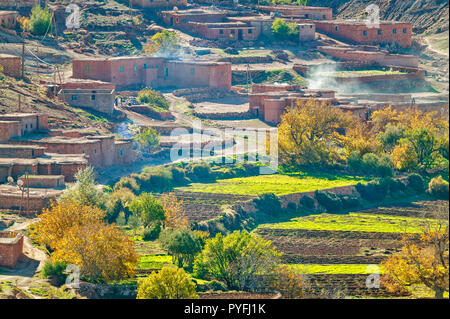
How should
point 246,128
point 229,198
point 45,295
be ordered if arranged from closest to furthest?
point 45,295
point 229,198
point 246,128

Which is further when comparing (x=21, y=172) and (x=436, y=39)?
(x=436, y=39)

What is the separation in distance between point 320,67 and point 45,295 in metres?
33.0

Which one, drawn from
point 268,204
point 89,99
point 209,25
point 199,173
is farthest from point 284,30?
point 268,204

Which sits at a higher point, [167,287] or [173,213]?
[167,287]

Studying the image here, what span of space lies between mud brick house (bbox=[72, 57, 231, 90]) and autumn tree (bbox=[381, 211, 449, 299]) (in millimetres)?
22758

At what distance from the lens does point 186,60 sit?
5200 centimetres

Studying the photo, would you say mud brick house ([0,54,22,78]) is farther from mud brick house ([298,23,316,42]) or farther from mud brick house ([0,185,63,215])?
mud brick house ([298,23,316,42])

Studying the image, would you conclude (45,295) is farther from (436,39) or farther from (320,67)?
(436,39)

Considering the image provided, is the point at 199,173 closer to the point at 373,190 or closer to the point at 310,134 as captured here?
the point at 310,134

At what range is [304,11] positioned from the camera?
209ft

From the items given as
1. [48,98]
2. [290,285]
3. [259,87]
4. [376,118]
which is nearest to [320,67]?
[259,87]

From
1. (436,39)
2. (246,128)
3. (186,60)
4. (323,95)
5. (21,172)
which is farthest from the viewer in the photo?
(436,39)

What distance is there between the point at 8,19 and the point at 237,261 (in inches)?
1063

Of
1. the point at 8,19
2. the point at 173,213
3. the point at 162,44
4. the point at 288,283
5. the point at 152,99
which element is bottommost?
the point at 173,213
